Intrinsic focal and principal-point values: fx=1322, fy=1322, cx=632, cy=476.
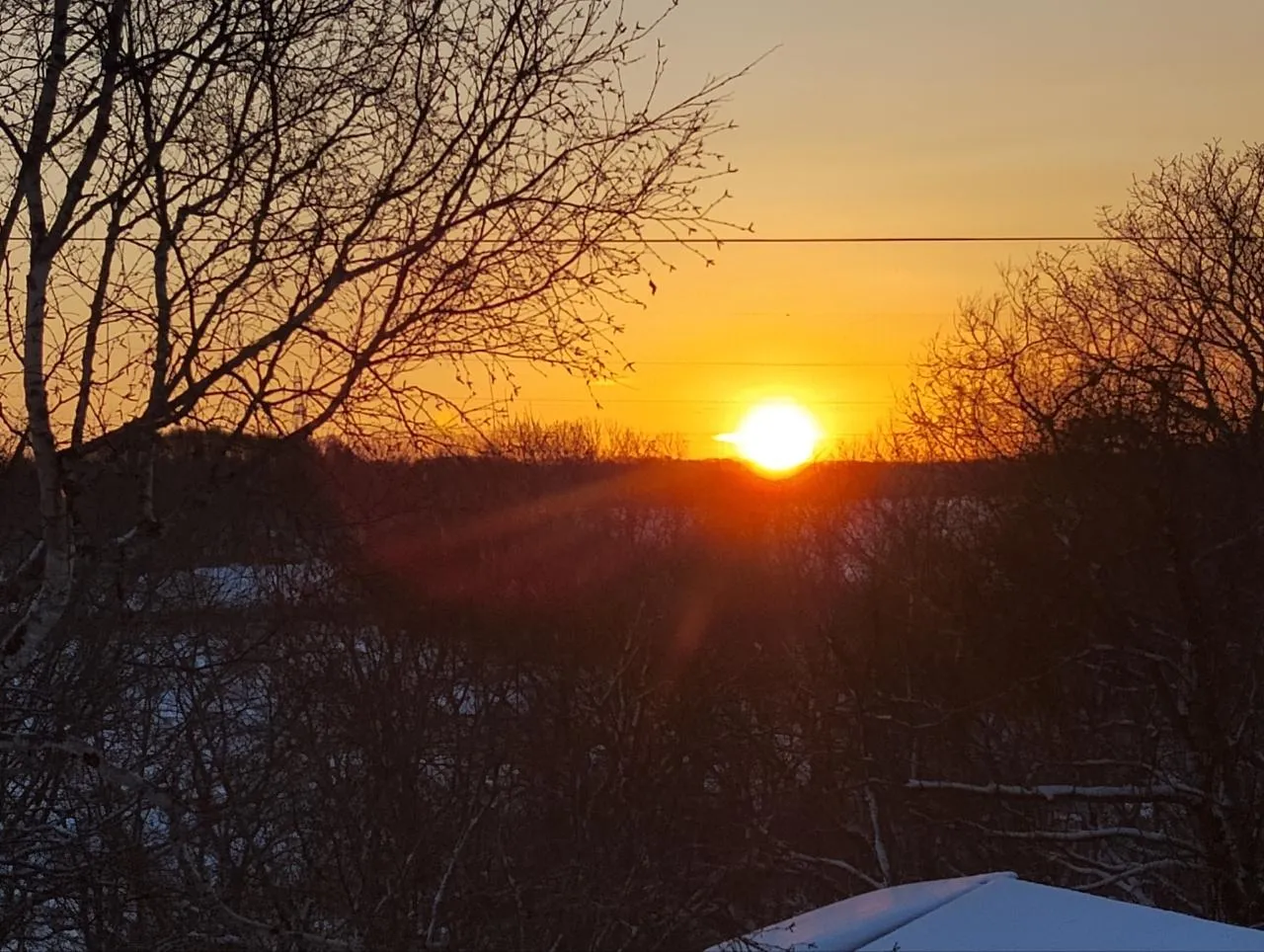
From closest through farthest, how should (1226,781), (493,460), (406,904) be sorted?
(493,460) < (406,904) < (1226,781)

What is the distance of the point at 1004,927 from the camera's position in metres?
6.44

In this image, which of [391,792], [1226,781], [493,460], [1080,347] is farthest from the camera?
[1080,347]

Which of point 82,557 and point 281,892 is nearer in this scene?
point 82,557

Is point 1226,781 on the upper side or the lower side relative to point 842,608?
lower

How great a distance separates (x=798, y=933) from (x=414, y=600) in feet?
35.6

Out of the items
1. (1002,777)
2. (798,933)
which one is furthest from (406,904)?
(1002,777)

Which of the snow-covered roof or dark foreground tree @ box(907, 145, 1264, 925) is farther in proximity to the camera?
dark foreground tree @ box(907, 145, 1264, 925)

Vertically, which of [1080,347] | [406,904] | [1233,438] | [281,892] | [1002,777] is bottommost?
[1002,777]

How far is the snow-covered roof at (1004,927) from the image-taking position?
6078mm

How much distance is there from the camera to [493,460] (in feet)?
15.6

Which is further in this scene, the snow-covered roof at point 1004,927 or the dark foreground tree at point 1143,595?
the dark foreground tree at point 1143,595

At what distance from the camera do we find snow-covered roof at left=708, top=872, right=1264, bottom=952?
19.9ft

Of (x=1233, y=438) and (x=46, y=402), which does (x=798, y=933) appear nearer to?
(x=46, y=402)

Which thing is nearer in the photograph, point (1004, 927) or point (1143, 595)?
point (1004, 927)
